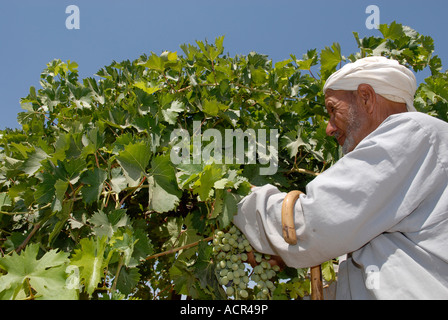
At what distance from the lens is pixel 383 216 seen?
1281mm

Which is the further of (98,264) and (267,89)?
(267,89)

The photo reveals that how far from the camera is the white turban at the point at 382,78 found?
1.67 meters

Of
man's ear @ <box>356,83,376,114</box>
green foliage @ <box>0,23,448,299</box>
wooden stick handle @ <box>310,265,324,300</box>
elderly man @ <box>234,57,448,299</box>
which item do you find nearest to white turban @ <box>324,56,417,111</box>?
man's ear @ <box>356,83,376,114</box>

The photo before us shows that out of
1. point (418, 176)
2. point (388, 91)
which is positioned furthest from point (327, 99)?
point (418, 176)

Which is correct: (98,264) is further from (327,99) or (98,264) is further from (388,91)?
(388,91)

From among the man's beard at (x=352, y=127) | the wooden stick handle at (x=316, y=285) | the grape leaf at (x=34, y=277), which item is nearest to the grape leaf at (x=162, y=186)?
the grape leaf at (x=34, y=277)

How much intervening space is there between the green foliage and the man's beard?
1.14 feet

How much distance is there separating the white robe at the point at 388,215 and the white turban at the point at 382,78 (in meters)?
0.32

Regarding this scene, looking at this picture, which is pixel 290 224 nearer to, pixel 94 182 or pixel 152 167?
pixel 152 167

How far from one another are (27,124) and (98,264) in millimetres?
1884

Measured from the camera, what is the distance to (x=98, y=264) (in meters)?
1.23

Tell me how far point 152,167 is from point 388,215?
2.99 feet

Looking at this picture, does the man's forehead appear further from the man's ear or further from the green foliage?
the green foliage

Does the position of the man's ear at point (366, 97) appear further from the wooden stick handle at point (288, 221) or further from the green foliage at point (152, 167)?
the wooden stick handle at point (288, 221)
